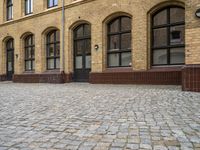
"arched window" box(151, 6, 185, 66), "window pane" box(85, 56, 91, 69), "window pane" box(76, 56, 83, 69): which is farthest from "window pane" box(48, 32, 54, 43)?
"arched window" box(151, 6, 185, 66)

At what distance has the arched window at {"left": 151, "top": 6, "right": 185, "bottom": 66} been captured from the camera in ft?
42.7

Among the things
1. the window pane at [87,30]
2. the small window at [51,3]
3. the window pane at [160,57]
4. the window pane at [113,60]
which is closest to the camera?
the window pane at [160,57]

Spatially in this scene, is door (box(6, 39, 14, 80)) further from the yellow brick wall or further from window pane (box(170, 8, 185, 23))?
window pane (box(170, 8, 185, 23))

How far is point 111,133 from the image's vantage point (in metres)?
4.34

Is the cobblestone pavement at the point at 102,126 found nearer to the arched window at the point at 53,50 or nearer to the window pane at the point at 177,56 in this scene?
the window pane at the point at 177,56

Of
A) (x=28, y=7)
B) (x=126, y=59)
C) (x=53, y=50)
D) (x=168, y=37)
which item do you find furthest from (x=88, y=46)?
(x=28, y=7)

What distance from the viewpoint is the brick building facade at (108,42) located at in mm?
12875

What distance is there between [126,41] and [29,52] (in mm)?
9602

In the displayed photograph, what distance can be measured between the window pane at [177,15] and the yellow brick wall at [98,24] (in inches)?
16.0

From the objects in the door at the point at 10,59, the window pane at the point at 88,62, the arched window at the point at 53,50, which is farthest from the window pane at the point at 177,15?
the door at the point at 10,59

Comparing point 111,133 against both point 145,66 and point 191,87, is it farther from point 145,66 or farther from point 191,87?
point 145,66

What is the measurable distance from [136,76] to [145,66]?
674 mm

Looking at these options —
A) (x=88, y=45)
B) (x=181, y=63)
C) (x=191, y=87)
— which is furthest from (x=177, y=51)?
(x=88, y=45)

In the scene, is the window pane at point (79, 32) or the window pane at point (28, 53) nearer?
the window pane at point (79, 32)
